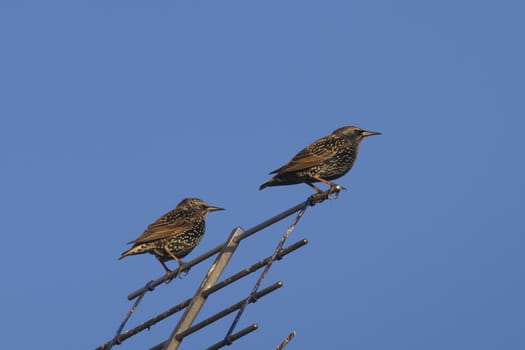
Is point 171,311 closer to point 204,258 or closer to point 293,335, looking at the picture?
point 204,258

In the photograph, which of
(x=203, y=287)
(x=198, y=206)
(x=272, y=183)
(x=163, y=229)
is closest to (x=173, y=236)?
(x=163, y=229)

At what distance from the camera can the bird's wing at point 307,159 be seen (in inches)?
485

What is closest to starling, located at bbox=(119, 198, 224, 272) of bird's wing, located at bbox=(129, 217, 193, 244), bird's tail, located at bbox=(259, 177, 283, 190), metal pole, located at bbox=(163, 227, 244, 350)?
bird's wing, located at bbox=(129, 217, 193, 244)

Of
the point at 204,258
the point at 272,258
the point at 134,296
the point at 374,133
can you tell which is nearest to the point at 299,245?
the point at 272,258

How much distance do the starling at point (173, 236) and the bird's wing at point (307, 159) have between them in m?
2.04

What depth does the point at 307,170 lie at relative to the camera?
40.4ft

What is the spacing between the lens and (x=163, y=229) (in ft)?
45.5

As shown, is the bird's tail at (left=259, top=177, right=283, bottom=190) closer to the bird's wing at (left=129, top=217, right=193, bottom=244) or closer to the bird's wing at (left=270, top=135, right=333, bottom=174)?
the bird's wing at (left=270, top=135, right=333, bottom=174)

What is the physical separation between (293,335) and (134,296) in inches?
119

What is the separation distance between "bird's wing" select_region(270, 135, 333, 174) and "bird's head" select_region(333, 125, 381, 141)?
1.62 ft

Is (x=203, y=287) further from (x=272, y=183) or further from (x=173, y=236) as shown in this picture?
(x=173, y=236)

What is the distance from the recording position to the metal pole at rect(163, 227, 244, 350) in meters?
6.38

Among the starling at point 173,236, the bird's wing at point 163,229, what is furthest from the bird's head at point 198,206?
the bird's wing at point 163,229

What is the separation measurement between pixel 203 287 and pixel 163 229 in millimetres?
7355
